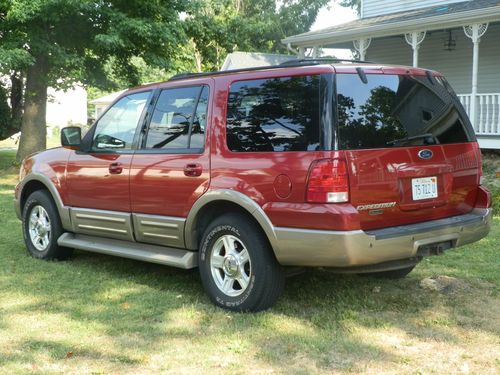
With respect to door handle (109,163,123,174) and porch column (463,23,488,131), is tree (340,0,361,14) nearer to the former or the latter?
porch column (463,23,488,131)

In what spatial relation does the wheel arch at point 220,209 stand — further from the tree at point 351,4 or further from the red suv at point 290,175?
the tree at point 351,4

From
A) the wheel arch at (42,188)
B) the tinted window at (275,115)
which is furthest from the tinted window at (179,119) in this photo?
the wheel arch at (42,188)

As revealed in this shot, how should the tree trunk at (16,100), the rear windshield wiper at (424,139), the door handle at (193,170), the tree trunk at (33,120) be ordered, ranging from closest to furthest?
the rear windshield wiper at (424,139), the door handle at (193,170), the tree trunk at (33,120), the tree trunk at (16,100)

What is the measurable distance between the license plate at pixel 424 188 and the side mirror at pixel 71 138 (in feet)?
11.4

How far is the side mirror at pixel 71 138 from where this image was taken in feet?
21.5

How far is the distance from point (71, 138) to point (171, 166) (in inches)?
65.1

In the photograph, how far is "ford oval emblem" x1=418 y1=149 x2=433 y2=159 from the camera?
15.7ft

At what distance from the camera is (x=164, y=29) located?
17.8 metres

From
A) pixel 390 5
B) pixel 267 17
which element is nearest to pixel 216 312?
pixel 390 5

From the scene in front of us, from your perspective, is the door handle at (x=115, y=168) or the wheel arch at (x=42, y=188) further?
the wheel arch at (x=42, y=188)

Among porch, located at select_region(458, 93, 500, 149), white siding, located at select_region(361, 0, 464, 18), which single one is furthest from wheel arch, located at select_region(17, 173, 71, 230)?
white siding, located at select_region(361, 0, 464, 18)

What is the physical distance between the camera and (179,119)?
219 inches

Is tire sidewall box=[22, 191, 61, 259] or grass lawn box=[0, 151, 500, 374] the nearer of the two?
grass lawn box=[0, 151, 500, 374]

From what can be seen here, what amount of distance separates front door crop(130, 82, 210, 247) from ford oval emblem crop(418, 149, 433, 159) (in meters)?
1.65
